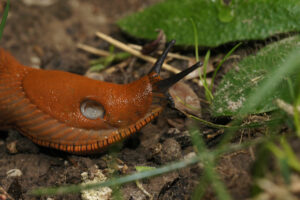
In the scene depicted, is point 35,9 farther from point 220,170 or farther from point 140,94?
point 220,170

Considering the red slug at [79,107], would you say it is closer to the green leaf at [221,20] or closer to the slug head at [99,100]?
the slug head at [99,100]

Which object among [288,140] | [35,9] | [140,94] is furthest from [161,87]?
[35,9]

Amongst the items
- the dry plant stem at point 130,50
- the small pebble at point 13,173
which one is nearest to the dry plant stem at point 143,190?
the small pebble at point 13,173

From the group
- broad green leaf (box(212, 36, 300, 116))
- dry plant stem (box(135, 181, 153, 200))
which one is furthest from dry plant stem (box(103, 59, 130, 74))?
dry plant stem (box(135, 181, 153, 200))

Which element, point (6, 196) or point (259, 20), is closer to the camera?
point (6, 196)

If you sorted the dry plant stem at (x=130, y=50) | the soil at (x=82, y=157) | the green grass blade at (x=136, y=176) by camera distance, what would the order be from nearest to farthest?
the green grass blade at (x=136, y=176)
the soil at (x=82, y=157)
the dry plant stem at (x=130, y=50)

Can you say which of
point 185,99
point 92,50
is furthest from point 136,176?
point 92,50

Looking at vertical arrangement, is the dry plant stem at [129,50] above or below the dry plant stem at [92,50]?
above
